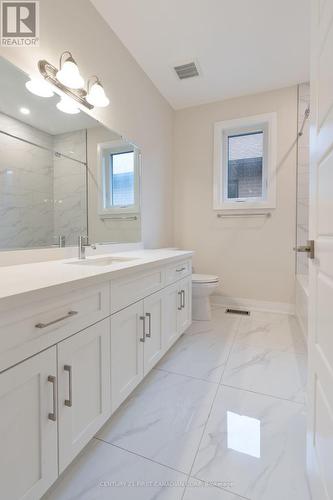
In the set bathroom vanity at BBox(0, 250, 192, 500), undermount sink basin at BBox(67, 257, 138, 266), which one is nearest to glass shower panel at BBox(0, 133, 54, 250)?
undermount sink basin at BBox(67, 257, 138, 266)

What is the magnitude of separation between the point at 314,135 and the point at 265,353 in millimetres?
1580

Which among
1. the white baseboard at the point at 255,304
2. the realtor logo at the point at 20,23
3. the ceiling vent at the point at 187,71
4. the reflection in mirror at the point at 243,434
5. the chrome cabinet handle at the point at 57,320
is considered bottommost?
the reflection in mirror at the point at 243,434

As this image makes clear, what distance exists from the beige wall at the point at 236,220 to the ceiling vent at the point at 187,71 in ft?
1.88

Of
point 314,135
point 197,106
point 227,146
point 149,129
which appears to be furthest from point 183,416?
point 197,106

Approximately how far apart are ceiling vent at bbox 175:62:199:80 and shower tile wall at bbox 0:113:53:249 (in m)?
1.72

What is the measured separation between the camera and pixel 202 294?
8.10 ft

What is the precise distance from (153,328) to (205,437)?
0.59 metres

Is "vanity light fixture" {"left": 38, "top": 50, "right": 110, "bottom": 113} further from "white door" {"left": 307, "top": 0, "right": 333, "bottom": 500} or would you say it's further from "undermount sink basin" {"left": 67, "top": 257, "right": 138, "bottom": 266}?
"white door" {"left": 307, "top": 0, "right": 333, "bottom": 500}

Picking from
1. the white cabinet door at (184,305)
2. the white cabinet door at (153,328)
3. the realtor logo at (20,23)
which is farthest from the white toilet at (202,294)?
the realtor logo at (20,23)

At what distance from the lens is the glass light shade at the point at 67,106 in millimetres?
1443

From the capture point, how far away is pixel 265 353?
1.84 metres

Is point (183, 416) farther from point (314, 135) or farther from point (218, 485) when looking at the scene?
point (314, 135)

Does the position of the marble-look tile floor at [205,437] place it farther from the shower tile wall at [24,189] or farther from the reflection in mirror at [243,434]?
the shower tile wall at [24,189]

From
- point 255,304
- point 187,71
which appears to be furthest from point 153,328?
point 187,71
